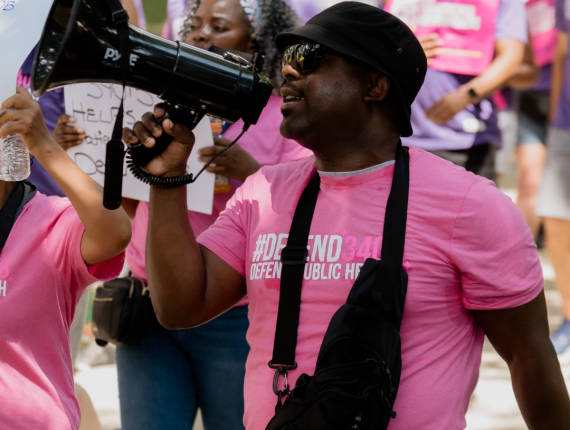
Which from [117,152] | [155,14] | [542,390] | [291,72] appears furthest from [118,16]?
[155,14]

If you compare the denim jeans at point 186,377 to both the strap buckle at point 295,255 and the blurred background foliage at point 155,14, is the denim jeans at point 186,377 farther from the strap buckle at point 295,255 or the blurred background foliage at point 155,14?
the blurred background foliage at point 155,14

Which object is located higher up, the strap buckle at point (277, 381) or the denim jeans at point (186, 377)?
the strap buckle at point (277, 381)

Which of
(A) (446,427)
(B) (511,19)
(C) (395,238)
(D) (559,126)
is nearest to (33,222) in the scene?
(C) (395,238)

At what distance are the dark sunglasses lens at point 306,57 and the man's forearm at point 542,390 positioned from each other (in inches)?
37.4

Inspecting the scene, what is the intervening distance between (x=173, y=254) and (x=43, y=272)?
0.42 meters

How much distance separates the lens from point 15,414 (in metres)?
2.14

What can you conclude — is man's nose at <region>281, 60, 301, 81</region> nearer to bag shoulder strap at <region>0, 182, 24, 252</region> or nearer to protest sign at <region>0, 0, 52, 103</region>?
protest sign at <region>0, 0, 52, 103</region>

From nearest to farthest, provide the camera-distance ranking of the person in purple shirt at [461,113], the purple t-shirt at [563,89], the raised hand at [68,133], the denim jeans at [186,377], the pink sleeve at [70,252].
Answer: the pink sleeve at [70,252]
the denim jeans at [186,377]
the raised hand at [68,133]
the person in purple shirt at [461,113]
the purple t-shirt at [563,89]

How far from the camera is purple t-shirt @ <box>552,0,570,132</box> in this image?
4648 millimetres

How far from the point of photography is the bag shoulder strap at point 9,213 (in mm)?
2256

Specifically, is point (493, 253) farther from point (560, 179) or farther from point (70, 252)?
point (560, 179)

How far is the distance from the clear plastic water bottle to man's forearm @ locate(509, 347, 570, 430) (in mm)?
1506

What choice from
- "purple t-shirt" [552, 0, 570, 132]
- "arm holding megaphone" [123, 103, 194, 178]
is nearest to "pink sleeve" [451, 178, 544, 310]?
"arm holding megaphone" [123, 103, 194, 178]

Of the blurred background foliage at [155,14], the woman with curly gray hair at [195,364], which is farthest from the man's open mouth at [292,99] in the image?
the blurred background foliage at [155,14]
